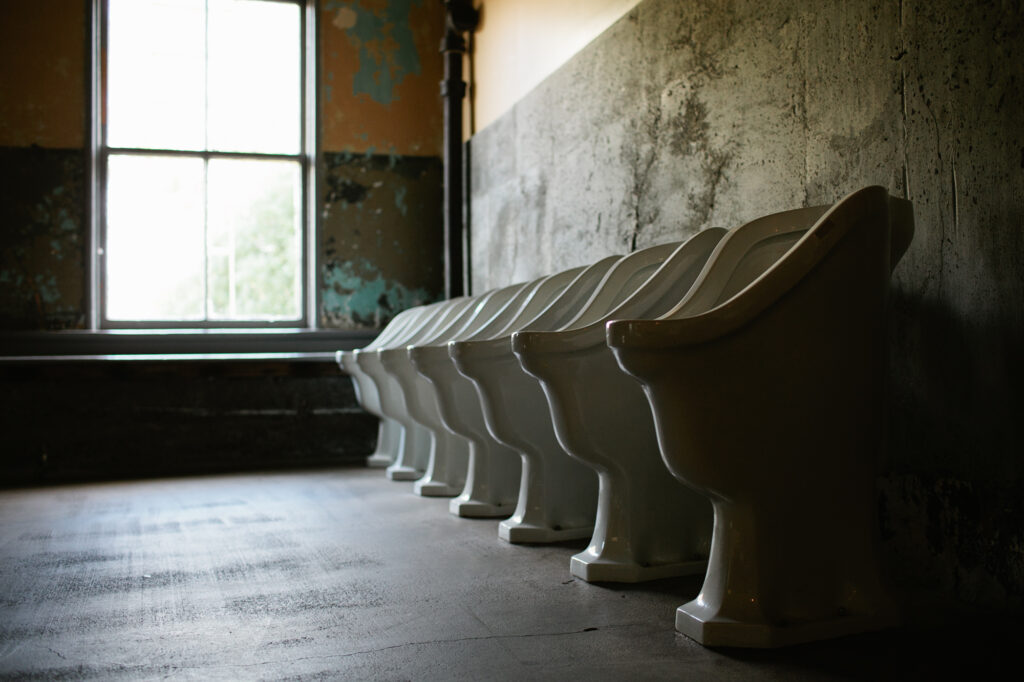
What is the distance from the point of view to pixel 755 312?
1448 millimetres

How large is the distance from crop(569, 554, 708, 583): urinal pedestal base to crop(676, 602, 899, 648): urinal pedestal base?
0.37 metres

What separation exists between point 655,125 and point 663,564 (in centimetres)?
158

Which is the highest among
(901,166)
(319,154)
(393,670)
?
(319,154)

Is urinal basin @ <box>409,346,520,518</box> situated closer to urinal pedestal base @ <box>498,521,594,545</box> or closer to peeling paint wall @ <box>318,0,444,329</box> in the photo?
urinal pedestal base @ <box>498,521,594,545</box>

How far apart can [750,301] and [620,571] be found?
775mm

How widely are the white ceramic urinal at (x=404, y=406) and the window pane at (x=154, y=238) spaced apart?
64.8 inches

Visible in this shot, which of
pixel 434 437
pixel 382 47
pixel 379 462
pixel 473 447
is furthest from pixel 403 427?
pixel 382 47

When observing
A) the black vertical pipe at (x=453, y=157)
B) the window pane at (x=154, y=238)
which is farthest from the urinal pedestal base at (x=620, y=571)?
the window pane at (x=154, y=238)

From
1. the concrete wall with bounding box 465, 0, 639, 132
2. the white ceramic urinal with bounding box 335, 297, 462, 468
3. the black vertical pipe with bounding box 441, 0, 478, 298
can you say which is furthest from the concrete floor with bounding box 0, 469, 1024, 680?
the black vertical pipe with bounding box 441, 0, 478, 298

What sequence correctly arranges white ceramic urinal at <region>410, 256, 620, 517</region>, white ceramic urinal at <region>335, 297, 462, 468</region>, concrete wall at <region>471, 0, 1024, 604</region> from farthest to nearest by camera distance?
white ceramic urinal at <region>335, 297, 462, 468</region>, white ceramic urinal at <region>410, 256, 620, 517</region>, concrete wall at <region>471, 0, 1024, 604</region>

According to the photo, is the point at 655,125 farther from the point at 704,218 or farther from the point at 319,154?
the point at 319,154

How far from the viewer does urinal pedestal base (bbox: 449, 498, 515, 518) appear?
9.23 feet

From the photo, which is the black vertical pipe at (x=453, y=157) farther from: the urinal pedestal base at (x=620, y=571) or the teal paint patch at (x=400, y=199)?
the urinal pedestal base at (x=620, y=571)

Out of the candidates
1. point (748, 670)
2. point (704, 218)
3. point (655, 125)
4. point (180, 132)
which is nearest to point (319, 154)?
point (180, 132)
